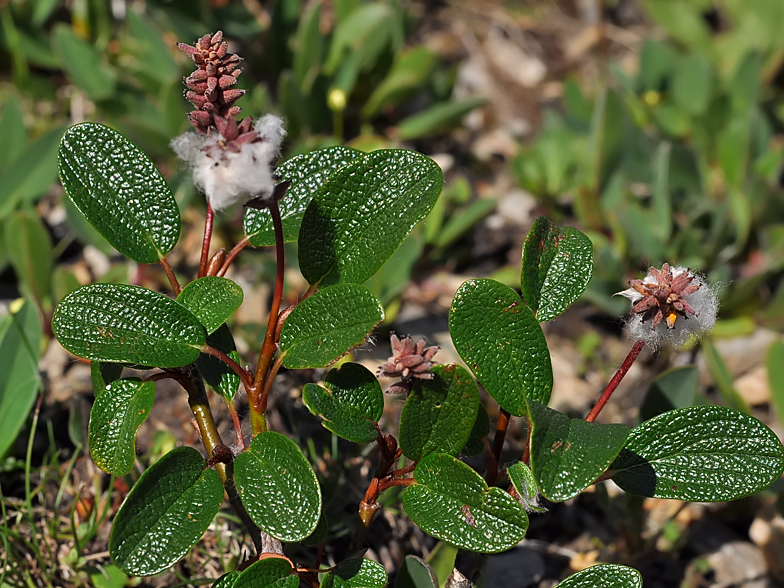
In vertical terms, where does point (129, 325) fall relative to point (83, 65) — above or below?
above

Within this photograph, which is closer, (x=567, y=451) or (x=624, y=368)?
(x=567, y=451)

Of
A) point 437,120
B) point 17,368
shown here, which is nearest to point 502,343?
point 17,368

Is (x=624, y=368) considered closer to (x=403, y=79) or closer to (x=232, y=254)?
(x=232, y=254)

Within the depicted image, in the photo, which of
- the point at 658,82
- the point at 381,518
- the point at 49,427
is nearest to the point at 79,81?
the point at 49,427

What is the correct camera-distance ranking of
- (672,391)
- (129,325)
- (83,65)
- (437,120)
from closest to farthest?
(129,325), (672,391), (83,65), (437,120)

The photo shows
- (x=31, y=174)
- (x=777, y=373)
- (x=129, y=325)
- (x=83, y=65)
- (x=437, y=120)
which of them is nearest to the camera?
(x=129, y=325)

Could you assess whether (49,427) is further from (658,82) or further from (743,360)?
(658,82)

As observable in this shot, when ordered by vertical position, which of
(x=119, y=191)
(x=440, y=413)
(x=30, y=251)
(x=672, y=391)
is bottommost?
(x=30, y=251)
